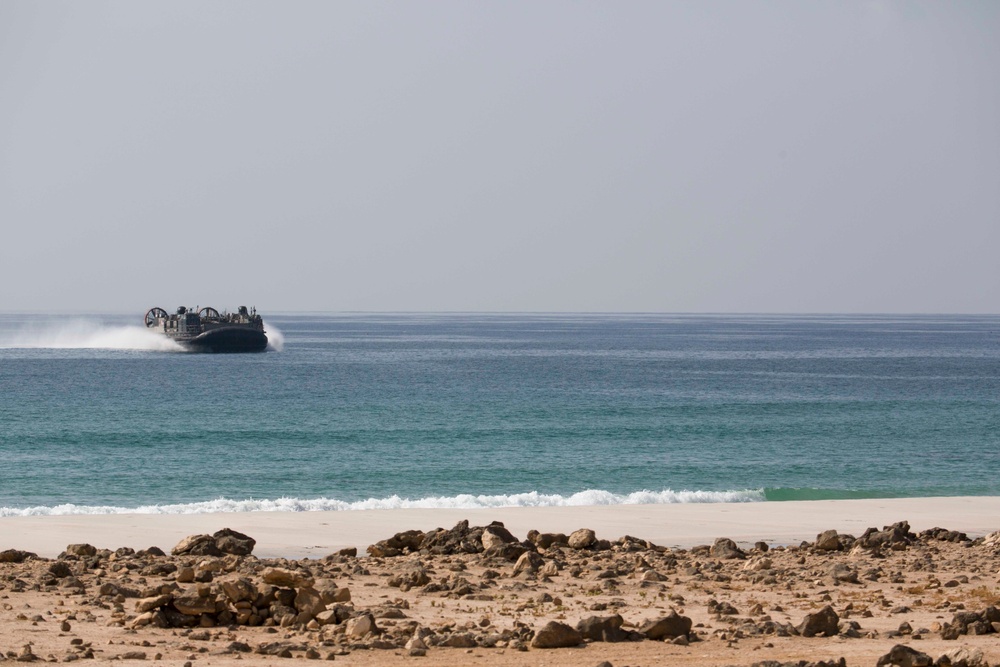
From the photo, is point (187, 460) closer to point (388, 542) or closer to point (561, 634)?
point (388, 542)

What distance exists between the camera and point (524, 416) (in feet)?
205

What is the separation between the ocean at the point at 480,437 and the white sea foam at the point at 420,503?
0.08 meters

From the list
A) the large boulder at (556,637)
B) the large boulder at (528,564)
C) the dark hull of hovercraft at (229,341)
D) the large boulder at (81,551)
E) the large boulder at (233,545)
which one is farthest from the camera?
the dark hull of hovercraft at (229,341)

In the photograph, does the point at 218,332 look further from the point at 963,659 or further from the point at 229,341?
the point at 963,659

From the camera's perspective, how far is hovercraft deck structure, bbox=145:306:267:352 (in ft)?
461

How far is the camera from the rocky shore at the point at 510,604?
542 inches

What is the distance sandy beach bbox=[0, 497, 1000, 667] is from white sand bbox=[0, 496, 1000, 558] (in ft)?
0.52

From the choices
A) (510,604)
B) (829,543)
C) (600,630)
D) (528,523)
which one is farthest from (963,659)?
(528,523)

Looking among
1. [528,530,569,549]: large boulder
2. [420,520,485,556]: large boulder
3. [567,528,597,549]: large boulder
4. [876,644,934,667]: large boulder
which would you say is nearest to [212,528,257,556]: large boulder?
[420,520,485,556]: large boulder

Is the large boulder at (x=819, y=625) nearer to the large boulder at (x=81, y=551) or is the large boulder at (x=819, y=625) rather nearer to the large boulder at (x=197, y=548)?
the large boulder at (x=197, y=548)

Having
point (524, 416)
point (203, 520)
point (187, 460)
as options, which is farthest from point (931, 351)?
point (203, 520)

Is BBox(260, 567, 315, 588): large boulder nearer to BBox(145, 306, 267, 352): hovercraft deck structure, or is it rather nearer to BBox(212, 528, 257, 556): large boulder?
BBox(212, 528, 257, 556): large boulder

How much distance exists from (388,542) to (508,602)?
4.95 m

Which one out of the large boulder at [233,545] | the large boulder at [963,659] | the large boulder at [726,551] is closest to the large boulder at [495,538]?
the large boulder at [726,551]
